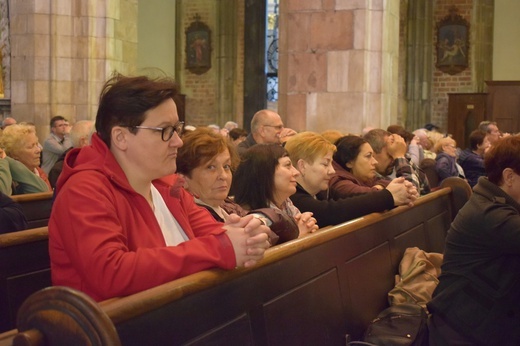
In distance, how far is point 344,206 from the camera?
470 centimetres

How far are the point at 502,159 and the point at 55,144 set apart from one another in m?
6.68

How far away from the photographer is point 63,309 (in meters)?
1.86

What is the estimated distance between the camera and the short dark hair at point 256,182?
4.23 meters

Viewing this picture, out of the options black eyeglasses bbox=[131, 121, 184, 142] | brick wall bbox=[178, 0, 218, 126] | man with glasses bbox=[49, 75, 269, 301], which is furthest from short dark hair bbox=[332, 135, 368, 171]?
brick wall bbox=[178, 0, 218, 126]

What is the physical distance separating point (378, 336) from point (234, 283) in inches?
54.3

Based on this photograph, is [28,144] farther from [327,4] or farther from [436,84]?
[436,84]

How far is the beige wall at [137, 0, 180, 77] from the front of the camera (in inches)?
792

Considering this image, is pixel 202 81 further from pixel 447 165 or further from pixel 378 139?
pixel 378 139

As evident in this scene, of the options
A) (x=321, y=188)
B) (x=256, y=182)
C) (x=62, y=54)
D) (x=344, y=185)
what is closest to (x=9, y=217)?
(x=256, y=182)

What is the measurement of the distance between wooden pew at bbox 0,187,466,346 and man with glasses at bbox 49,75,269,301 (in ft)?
0.34

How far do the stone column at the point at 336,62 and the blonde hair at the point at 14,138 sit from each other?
3.37 meters

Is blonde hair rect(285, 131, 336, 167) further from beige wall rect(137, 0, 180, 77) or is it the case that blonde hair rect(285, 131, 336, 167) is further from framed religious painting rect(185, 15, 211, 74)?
framed religious painting rect(185, 15, 211, 74)

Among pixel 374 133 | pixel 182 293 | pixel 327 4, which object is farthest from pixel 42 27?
pixel 182 293

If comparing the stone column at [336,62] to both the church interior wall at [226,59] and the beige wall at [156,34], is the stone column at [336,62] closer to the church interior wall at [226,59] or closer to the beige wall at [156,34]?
the church interior wall at [226,59]
